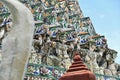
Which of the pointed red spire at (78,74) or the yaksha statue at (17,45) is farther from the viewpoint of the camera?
the pointed red spire at (78,74)

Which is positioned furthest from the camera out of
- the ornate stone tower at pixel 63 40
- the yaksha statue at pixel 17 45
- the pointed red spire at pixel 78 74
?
the ornate stone tower at pixel 63 40

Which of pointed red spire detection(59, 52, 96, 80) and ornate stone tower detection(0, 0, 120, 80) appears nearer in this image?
pointed red spire detection(59, 52, 96, 80)

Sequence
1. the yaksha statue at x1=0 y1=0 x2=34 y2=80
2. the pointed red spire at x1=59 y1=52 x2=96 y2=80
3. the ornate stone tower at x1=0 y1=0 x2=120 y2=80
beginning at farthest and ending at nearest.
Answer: the ornate stone tower at x1=0 y1=0 x2=120 y2=80 < the pointed red spire at x1=59 y1=52 x2=96 y2=80 < the yaksha statue at x1=0 y1=0 x2=34 y2=80

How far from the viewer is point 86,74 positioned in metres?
7.79

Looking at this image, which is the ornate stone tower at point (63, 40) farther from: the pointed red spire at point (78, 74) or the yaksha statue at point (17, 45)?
the yaksha statue at point (17, 45)

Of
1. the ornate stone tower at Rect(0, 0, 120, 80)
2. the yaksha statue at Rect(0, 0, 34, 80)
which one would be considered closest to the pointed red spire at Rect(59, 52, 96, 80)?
the yaksha statue at Rect(0, 0, 34, 80)

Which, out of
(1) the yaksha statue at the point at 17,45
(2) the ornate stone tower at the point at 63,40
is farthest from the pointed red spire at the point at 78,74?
(2) the ornate stone tower at the point at 63,40

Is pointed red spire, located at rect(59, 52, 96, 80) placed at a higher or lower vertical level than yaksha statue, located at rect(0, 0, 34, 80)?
lower

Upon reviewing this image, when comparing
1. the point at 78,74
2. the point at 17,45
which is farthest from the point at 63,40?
the point at 17,45

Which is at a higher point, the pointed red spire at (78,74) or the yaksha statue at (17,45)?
the yaksha statue at (17,45)

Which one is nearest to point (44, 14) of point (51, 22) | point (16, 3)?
point (51, 22)

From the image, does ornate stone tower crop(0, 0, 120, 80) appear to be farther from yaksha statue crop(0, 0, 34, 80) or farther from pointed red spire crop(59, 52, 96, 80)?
yaksha statue crop(0, 0, 34, 80)

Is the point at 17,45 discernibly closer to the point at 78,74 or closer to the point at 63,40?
the point at 78,74

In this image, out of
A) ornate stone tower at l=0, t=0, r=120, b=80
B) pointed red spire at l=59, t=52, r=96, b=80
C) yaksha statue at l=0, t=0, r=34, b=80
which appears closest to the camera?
yaksha statue at l=0, t=0, r=34, b=80
